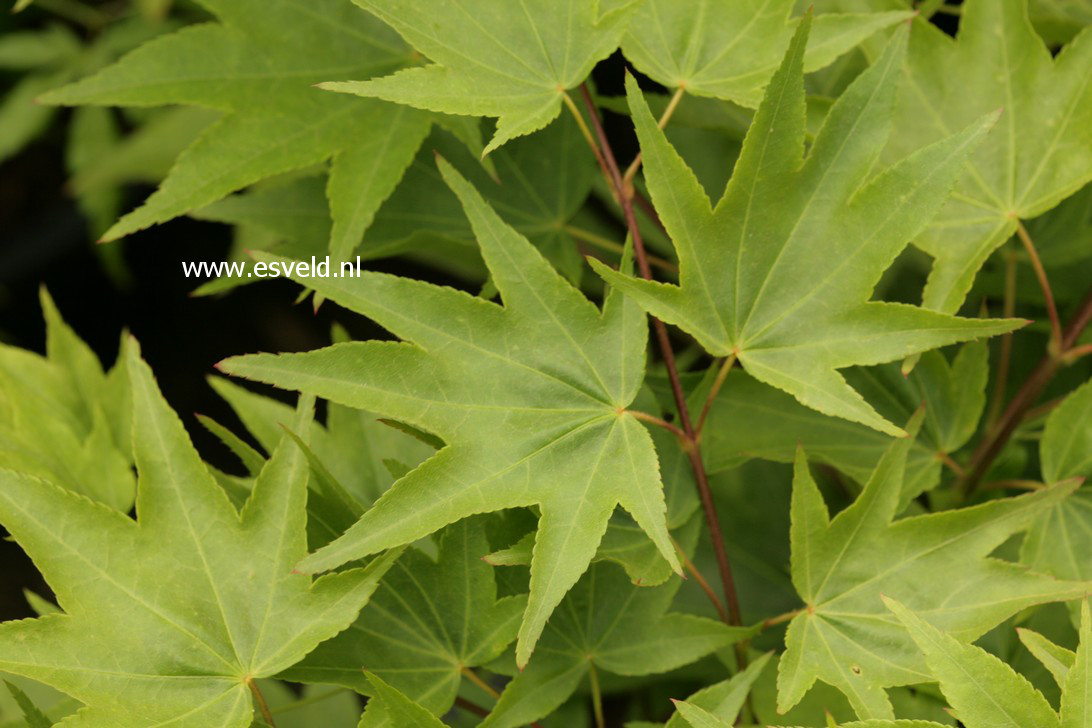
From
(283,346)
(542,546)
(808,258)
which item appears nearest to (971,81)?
(808,258)

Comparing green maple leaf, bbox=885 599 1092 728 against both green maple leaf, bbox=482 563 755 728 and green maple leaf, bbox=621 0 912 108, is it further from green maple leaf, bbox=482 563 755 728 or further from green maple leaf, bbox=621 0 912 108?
green maple leaf, bbox=621 0 912 108

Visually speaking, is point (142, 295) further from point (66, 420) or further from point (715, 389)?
point (715, 389)

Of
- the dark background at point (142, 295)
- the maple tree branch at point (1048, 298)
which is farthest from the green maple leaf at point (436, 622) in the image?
the dark background at point (142, 295)

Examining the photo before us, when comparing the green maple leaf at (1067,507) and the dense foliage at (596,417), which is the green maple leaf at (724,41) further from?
the green maple leaf at (1067,507)

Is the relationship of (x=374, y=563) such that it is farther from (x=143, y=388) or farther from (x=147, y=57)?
(x=147, y=57)

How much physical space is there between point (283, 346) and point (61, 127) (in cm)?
61

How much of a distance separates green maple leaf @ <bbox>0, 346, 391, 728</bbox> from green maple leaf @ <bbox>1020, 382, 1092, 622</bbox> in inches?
17.3

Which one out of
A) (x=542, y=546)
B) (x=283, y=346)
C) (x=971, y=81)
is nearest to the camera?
(x=542, y=546)

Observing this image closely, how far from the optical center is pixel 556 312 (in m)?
0.61

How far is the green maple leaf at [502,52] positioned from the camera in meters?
0.61

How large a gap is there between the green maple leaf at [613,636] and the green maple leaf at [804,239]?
171 millimetres

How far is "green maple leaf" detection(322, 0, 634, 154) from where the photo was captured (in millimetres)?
→ 610

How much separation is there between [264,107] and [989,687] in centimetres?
61

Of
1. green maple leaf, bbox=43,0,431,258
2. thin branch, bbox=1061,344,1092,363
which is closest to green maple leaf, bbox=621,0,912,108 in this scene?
green maple leaf, bbox=43,0,431,258
